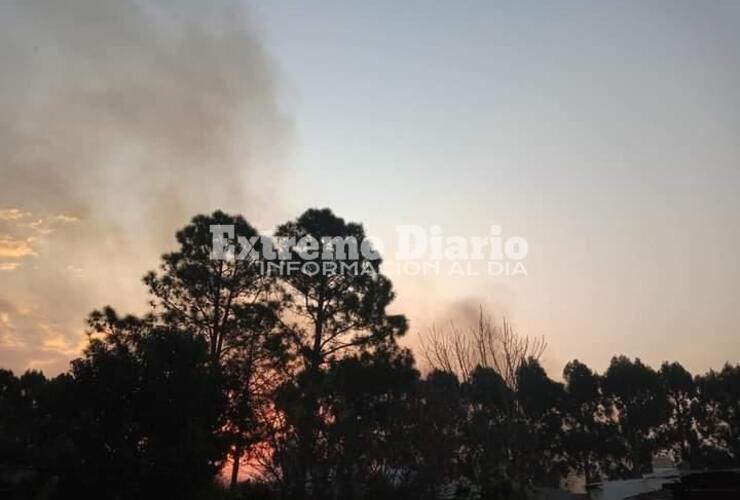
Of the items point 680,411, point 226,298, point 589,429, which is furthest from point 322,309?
point 680,411

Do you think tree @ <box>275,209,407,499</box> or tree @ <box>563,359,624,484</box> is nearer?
tree @ <box>275,209,407,499</box>

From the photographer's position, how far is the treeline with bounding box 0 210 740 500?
533 inches

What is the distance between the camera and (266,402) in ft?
56.3

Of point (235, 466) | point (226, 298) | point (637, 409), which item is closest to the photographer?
point (235, 466)

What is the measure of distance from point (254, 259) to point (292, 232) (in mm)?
1798

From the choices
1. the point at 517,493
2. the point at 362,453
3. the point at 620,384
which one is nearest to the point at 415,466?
the point at 362,453

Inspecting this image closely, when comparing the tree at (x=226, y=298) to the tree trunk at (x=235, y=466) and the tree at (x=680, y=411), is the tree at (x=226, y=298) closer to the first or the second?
the tree trunk at (x=235, y=466)

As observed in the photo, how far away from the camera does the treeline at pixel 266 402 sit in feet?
44.4

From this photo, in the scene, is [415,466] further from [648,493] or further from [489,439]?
[648,493]

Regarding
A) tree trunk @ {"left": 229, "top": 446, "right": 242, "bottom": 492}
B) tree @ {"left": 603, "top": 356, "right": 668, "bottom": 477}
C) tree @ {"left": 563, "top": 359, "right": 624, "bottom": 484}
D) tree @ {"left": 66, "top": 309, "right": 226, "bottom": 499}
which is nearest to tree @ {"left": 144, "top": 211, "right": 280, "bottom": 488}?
tree trunk @ {"left": 229, "top": 446, "right": 242, "bottom": 492}

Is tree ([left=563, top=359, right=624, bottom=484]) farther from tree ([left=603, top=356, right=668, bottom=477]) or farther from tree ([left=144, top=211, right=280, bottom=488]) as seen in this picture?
tree ([left=144, top=211, right=280, bottom=488])

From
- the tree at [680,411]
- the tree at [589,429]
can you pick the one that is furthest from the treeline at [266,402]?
the tree at [680,411]

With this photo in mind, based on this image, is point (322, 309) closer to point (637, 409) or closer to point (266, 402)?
point (266, 402)

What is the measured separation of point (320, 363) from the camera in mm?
18469
